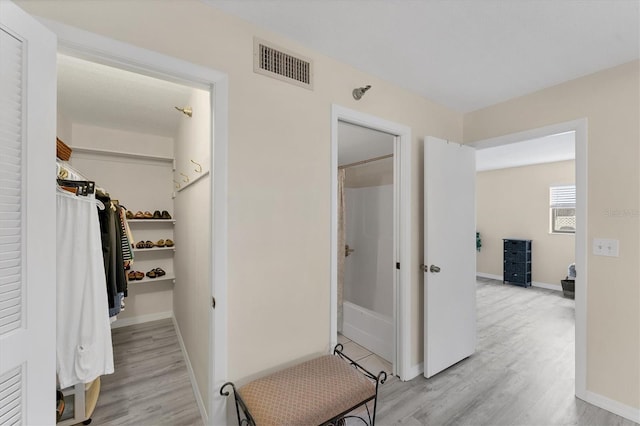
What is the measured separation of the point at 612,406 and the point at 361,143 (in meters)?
2.89

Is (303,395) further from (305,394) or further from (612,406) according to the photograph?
(612,406)

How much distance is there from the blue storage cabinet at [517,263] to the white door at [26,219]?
6.72 metres

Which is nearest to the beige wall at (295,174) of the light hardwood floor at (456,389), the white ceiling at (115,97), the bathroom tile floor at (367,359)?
the light hardwood floor at (456,389)

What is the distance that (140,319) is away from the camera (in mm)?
3400

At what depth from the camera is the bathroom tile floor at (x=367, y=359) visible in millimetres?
2371

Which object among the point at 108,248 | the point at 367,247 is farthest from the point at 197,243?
the point at 367,247

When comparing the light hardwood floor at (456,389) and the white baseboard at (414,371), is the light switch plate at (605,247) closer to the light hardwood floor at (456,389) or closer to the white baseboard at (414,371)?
the light hardwood floor at (456,389)

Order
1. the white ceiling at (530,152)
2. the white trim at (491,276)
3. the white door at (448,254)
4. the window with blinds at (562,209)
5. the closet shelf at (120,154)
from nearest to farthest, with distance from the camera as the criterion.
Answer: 1. the white door at (448,254)
2. the closet shelf at (120,154)
3. the white ceiling at (530,152)
4. the window with blinds at (562,209)
5. the white trim at (491,276)

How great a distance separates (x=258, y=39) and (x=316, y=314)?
169cm

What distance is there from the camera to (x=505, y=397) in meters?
1.97

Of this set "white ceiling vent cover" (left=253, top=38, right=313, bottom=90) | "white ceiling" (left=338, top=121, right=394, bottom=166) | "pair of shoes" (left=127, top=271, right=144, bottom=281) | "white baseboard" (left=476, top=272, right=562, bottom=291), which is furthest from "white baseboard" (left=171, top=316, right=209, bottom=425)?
"white baseboard" (left=476, top=272, right=562, bottom=291)

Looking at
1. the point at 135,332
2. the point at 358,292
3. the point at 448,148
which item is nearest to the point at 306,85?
the point at 448,148

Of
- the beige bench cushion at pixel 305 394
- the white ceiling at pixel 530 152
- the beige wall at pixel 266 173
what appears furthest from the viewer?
the white ceiling at pixel 530 152

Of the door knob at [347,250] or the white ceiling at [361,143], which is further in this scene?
the door knob at [347,250]
